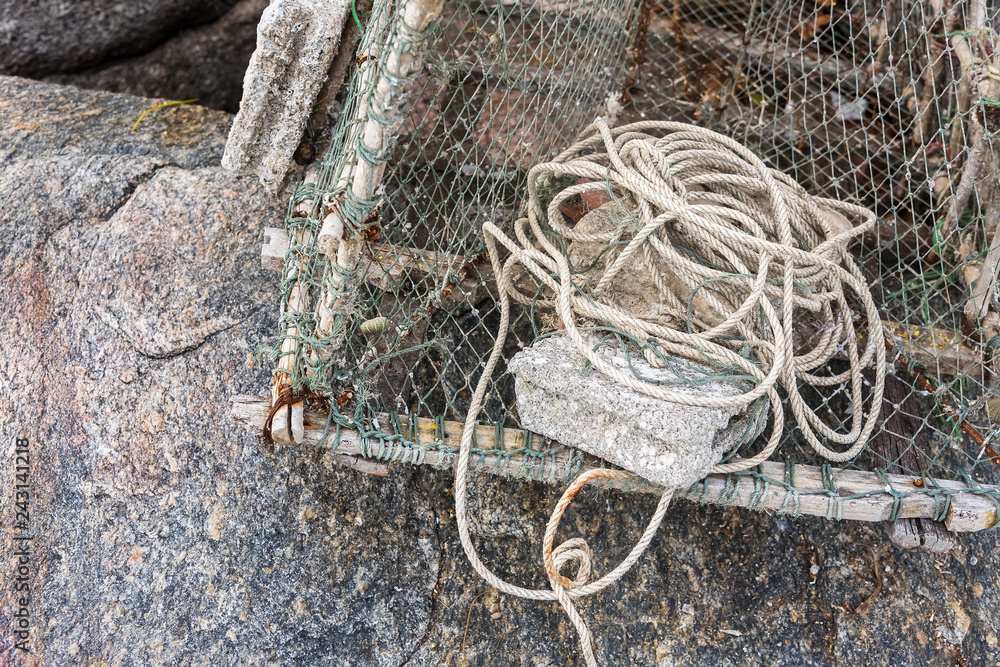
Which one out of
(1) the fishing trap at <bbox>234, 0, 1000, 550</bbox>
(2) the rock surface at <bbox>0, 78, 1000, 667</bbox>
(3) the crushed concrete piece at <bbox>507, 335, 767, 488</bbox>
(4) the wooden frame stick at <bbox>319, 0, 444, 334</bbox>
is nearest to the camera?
(4) the wooden frame stick at <bbox>319, 0, 444, 334</bbox>

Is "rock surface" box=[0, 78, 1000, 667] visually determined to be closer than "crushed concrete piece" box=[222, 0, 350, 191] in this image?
No

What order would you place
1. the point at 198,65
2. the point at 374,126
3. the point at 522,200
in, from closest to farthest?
the point at 374,126 → the point at 522,200 → the point at 198,65

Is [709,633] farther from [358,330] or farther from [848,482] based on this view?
[358,330]

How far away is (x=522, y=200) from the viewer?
2.04 meters

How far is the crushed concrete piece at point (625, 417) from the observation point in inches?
57.4

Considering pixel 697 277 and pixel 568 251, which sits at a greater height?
pixel 697 277

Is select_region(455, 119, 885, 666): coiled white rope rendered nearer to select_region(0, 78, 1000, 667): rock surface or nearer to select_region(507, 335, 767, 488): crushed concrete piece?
select_region(507, 335, 767, 488): crushed concrete piece

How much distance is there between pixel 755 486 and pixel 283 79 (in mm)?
1509

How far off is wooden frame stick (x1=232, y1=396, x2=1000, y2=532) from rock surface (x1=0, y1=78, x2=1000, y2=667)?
1.17ft

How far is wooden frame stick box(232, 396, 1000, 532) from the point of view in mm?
1606

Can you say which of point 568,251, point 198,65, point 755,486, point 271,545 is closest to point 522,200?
point 568,251

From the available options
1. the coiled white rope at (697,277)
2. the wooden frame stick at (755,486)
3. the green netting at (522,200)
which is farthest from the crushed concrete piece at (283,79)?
the wooden frame stick at (755,486)

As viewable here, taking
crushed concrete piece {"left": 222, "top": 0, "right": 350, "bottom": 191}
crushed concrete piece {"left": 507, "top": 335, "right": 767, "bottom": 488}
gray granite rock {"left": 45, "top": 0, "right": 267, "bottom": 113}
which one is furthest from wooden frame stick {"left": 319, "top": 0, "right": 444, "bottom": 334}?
gray granite rock {"left": 45, "top": 0, "right": 267, "bottom": 113}

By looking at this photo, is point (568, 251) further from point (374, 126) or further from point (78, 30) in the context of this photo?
point (78, 30)
